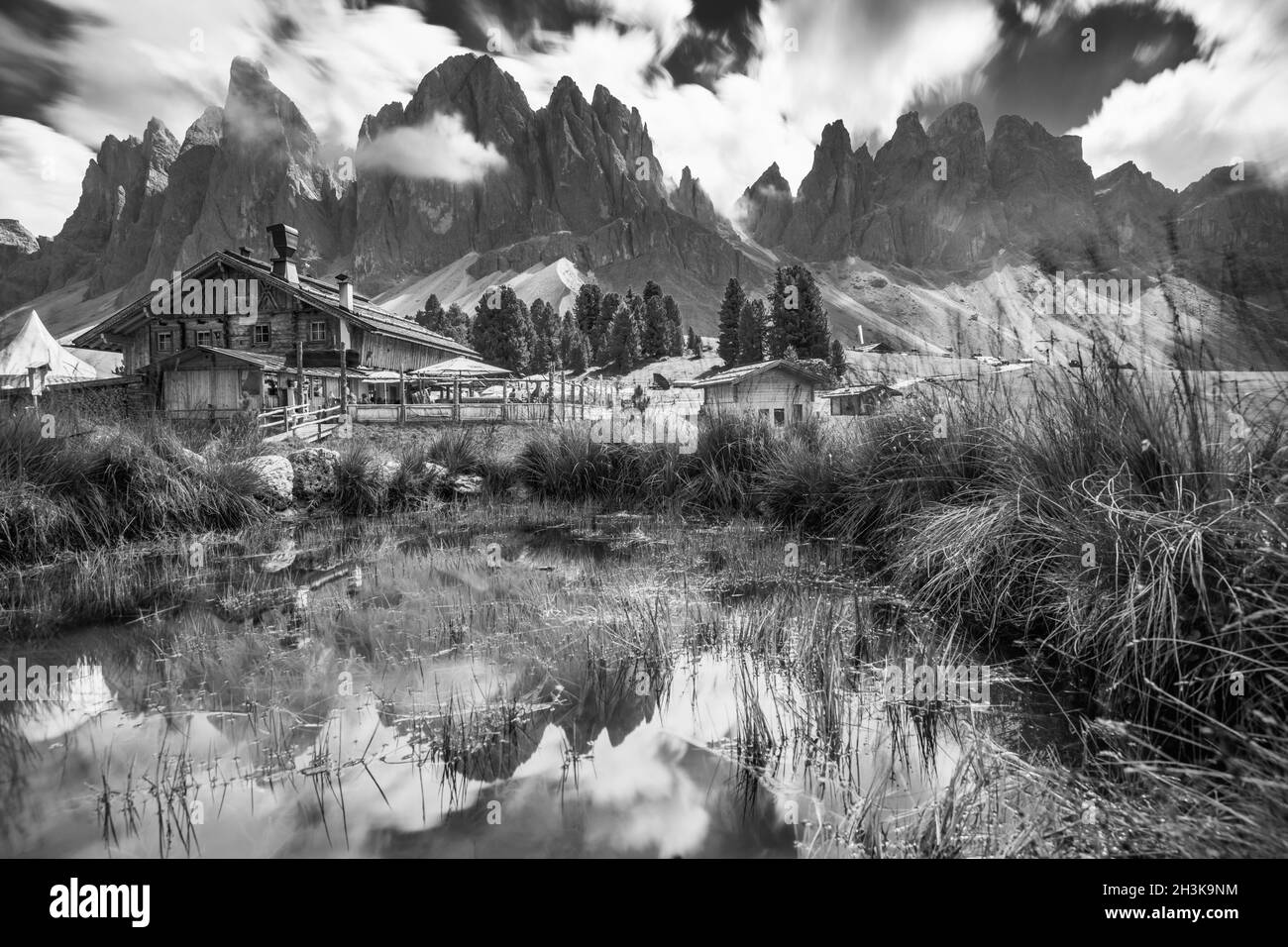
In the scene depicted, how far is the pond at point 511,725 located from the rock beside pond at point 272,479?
16.4ft

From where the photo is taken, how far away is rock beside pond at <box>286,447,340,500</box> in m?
11.8

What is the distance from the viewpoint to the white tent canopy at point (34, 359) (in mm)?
29500

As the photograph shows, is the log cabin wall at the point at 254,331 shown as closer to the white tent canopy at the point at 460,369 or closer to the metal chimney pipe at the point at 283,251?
the metal chimney pipe at the point at 283,251

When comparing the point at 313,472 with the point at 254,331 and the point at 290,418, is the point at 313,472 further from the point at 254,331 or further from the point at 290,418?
the point at 254,331

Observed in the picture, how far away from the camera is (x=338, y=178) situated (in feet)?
583

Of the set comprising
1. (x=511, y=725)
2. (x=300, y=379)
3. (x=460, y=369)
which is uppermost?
(x=460, y=369)

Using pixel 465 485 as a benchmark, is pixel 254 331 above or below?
above

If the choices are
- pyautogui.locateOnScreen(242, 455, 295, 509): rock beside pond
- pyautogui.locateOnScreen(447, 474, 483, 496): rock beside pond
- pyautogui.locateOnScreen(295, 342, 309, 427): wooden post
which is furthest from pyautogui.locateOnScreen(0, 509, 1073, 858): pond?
pyautogui.locateOnScreen(295, 342, 309, 427): wooden post

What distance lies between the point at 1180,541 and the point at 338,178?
701 ft

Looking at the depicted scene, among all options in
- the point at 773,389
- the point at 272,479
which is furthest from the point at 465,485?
the point at 773,389

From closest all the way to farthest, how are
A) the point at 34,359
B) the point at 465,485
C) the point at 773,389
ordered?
the point at 465,485 → the point at 773,389 → the point at 34,359

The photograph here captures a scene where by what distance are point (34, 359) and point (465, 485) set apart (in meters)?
33.4

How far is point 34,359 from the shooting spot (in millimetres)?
31656

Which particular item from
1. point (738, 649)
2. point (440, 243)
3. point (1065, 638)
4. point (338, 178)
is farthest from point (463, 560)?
point (338, 178)
